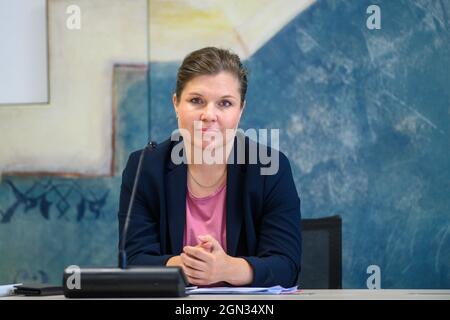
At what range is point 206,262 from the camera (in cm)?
187

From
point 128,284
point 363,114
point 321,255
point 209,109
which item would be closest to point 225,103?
point 209,109

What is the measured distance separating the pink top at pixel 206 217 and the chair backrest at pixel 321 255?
405mm

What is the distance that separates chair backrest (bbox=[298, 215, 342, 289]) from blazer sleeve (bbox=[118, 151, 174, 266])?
1.78ft

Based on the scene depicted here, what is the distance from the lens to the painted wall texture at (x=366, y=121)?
3.39 metres

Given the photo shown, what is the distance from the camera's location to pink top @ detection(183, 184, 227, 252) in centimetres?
209

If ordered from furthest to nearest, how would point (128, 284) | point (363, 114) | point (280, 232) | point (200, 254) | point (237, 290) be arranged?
point (363, 114) < point (280, 232) < point (200, 254) < point (237, 290) < point (128, 284)

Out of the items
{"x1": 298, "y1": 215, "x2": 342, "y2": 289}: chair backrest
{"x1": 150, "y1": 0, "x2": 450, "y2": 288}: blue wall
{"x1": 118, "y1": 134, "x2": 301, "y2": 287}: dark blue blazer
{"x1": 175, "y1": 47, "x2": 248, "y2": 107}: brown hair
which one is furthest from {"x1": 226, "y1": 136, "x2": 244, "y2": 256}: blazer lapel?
{"x1": 150, "y1": 0, "x2": 450, "y2": 288}: blue wall

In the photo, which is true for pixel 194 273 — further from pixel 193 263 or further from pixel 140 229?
pixel 140 229

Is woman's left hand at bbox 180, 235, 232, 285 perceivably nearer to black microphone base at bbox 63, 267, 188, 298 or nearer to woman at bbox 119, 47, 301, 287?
woman at bbox 119, 47, 301, 287

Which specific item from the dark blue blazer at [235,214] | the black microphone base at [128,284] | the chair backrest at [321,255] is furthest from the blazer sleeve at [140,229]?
the chair backrest at [321,255]

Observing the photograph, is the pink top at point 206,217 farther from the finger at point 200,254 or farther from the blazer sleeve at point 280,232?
the finger at point 200,254

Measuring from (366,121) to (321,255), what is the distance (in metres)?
1.12
